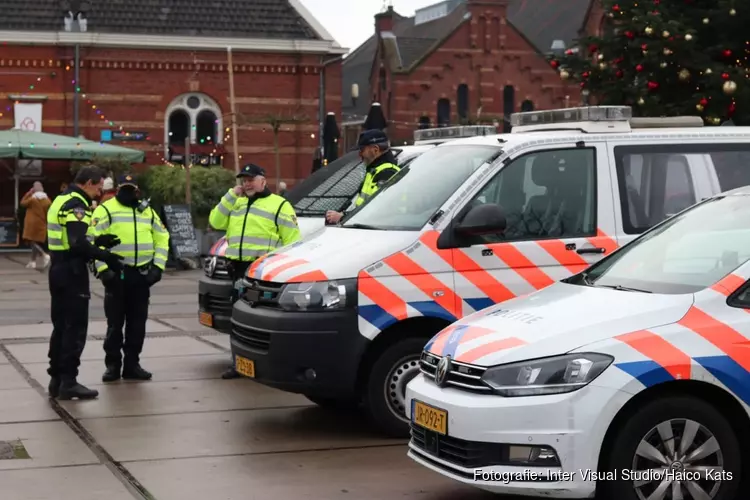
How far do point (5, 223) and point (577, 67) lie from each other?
54.5ft

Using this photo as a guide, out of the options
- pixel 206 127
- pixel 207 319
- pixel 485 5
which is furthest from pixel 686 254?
pixel 485 5

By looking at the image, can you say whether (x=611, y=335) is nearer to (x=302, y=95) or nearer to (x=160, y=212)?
(x=160, y=212)

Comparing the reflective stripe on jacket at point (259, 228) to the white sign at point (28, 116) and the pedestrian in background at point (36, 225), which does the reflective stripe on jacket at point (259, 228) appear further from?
the white sign at point (28, 116)

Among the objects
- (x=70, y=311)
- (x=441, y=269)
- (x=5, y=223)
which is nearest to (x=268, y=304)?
(x=441, y=269)

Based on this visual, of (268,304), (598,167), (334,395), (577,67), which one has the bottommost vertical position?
(334,395)

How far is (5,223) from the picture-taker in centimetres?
3062

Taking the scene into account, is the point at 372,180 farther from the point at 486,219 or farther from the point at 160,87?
the point at 160,87

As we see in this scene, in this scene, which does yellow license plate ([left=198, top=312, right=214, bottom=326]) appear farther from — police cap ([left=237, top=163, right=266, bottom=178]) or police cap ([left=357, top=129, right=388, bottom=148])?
police cap ([left=357, top=129, right=388, bottom=148])

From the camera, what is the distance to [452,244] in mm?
8070

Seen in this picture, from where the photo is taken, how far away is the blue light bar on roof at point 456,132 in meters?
10.2

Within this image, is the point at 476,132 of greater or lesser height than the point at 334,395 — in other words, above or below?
above

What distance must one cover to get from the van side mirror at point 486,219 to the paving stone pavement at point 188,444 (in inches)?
57.2

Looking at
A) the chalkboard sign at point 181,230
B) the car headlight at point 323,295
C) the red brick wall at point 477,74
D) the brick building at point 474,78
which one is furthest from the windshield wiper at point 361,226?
the red brick wall at point 477,74

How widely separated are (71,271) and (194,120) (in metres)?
31.2
